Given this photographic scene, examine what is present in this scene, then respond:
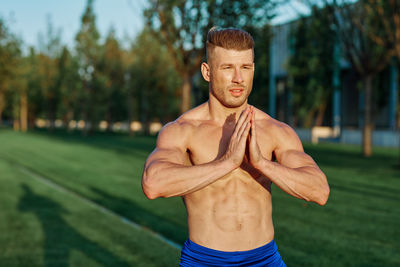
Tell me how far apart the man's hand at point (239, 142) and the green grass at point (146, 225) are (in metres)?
4.58

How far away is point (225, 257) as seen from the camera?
2537 mm

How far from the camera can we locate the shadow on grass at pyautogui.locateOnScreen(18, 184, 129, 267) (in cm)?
662

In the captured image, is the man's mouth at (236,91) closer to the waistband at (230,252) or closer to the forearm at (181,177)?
the forearm at (181,177)

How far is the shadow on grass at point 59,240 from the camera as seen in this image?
662 centimetres

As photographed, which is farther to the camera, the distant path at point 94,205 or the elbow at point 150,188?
the distant path at point 94,205

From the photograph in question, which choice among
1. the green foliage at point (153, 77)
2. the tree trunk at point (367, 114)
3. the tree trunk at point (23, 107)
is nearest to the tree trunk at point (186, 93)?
the tree trunk at point (367, 114)

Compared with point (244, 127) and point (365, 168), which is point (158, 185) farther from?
point (365, 168)

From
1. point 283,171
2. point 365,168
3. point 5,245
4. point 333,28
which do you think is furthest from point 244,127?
point 333,28

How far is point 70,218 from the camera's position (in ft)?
30.2

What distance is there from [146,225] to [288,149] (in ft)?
21.4

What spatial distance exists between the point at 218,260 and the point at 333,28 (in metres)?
22.9

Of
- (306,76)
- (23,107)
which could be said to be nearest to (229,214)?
(306,76)

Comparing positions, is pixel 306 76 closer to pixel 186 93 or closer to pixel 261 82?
pixel 261 82

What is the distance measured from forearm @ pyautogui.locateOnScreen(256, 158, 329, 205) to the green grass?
4.36 metres
